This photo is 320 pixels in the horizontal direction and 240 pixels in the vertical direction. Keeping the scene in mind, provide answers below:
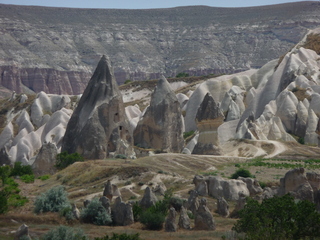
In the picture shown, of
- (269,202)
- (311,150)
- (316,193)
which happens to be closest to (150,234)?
(269,202)

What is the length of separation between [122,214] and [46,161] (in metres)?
27.5

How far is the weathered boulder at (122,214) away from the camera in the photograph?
28484mm

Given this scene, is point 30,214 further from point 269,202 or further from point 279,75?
point 279,75

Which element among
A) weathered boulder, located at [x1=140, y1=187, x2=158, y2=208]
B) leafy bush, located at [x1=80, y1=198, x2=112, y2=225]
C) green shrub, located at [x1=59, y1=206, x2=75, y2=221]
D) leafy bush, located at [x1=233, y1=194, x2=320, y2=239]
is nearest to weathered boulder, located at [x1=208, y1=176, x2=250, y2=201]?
weathered boulder, located at [x1=140, y1=187, x2=158, y2=208]

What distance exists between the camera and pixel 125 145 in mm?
54938

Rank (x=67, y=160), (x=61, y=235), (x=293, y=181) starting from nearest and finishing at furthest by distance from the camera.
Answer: (x=61, y=235) < (x=293, y=181) < (x=67, y=160)

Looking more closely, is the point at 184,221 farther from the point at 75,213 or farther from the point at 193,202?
the point at 75,213

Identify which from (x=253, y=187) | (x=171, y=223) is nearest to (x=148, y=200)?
(x=171, y=223)

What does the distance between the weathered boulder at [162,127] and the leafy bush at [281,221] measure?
3503 centimetres

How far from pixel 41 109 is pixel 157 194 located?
213 ft

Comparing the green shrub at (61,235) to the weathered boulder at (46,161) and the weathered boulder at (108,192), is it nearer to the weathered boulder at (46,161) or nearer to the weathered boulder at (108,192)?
the weathered boulder at (108,192)

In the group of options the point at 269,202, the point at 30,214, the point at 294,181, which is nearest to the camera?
the point at 269,202

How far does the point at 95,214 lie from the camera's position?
28672 millimetres

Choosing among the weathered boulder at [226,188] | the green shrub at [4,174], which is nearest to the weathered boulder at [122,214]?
the weathered boulder at [226,188]
